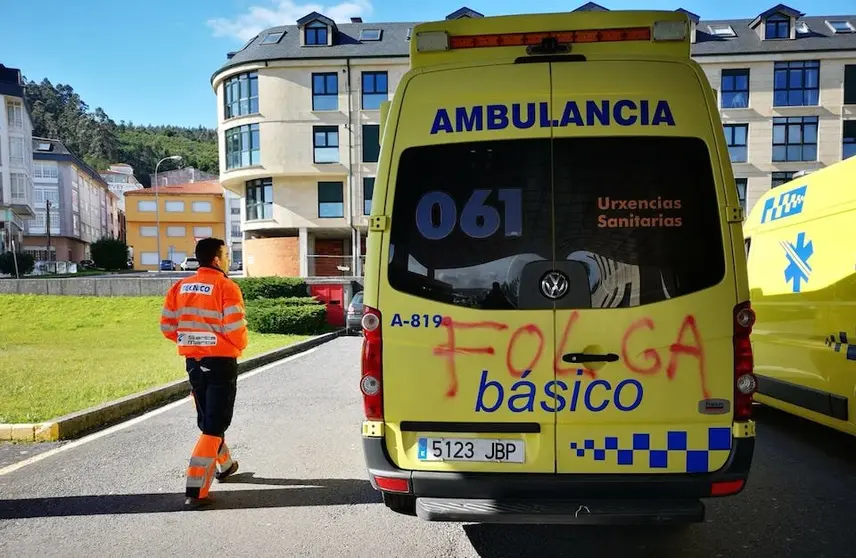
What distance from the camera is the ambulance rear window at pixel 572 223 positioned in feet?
10.3

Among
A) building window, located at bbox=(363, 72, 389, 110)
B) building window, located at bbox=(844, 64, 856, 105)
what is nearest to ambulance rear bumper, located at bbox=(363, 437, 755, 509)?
building window, located at bbox=(363, 72, 389, 110)

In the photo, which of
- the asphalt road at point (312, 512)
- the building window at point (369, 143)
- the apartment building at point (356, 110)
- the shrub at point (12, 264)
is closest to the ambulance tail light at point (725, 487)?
the asphalt road at point (312, 512)

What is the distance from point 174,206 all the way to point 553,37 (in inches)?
3101

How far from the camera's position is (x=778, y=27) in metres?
35.9

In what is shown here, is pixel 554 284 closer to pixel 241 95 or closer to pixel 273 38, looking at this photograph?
pixel 241 95

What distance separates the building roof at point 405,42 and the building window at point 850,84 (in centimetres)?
109

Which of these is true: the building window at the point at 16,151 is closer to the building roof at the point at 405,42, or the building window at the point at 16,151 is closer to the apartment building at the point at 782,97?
the building roof at the point at 405,42

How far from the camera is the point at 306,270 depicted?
3394cm

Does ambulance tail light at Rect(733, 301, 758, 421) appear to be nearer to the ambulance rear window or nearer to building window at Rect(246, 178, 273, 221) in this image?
the ambulance rear window

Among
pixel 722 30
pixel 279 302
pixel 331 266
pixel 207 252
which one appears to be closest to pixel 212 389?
pixel 207 252

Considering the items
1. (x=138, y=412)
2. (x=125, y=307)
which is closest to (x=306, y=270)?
(x=125, y=307)

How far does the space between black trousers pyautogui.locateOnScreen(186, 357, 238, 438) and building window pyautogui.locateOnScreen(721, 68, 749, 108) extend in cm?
3732

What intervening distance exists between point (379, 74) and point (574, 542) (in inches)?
1404

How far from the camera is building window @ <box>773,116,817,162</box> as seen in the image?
35406 millimetres
